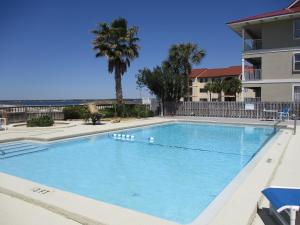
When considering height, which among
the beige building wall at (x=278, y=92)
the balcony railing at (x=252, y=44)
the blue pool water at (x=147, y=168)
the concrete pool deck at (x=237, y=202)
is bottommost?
the blue pool water at (x=147, y=168)

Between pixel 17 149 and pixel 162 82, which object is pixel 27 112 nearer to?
pixel 17 149

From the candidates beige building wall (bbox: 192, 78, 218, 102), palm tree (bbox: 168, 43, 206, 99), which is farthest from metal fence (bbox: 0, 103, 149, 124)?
beige building wall (bbox: 192, 78, 218, 102)

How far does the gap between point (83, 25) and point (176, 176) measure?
20679 mm

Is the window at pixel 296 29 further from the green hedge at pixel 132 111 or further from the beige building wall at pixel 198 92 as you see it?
the beige building wall at pixel 198 92

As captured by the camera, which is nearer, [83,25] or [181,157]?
[181,157]

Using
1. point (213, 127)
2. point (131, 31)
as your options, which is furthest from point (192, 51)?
point (213, 127)

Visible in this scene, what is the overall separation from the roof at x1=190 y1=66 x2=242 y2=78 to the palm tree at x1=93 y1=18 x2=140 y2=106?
125 ft

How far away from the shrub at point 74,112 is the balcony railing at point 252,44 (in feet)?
47.8

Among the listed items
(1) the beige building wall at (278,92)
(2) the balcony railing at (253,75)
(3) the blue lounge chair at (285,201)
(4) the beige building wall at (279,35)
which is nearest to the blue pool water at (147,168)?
(3) the blue lounge chair at (285,201)

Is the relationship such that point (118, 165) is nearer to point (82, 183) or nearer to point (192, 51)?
point (82, 183)

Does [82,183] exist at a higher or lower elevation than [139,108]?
lower

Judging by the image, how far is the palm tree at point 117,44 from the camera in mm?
24172

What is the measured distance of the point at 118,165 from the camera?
9.79m

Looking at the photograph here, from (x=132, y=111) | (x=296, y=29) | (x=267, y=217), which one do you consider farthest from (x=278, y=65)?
(x=267, y=217)
